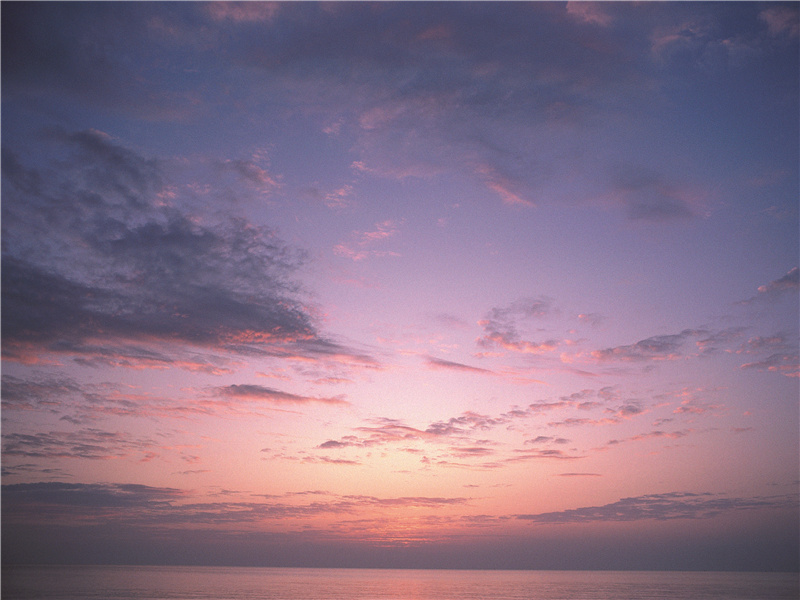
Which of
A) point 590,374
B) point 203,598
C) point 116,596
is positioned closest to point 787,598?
point 590,374

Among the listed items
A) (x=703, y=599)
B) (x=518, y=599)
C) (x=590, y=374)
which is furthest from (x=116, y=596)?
(x=703, y=599)

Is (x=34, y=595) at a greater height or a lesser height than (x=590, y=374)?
lesser

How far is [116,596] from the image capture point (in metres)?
105

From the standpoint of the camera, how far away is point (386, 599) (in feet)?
387

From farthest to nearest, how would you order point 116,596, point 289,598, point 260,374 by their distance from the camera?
1. point 289,598
2. point 116,596
3. point 260,374

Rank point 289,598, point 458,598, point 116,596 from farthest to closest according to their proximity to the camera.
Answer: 1. point 458,598
2. point 289,598
3. point 116,596

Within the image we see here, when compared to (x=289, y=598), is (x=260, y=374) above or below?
above

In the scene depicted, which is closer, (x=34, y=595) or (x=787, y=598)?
(x=34, y=595)

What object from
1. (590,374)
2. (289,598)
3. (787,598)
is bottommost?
(787,598)

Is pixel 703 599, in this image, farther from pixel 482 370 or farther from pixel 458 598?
pixel 482 370

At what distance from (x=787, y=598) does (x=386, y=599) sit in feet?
295

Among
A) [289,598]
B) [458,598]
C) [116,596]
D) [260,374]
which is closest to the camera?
[260,374]

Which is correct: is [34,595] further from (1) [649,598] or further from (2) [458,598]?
(1) [649,598]

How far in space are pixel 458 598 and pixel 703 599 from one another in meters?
51.5
